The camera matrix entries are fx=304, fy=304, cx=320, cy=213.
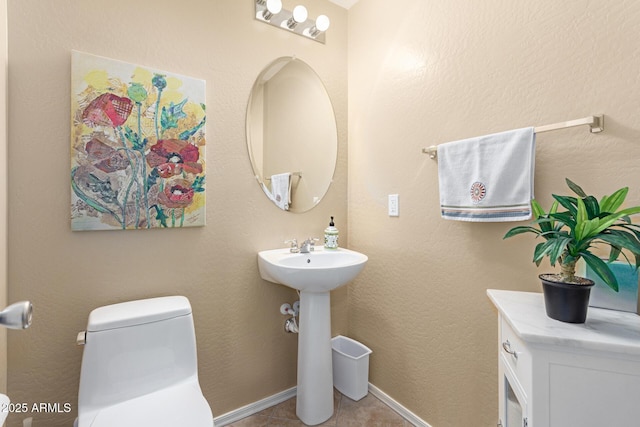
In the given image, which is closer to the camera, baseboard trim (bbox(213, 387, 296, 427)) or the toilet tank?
the toilet tank

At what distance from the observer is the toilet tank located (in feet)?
3.67

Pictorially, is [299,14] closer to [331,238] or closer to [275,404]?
[331,238]

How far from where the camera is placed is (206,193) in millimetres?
1551

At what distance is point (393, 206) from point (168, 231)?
3.92 feet

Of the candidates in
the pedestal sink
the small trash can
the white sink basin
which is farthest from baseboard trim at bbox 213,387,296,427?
the white sink basin

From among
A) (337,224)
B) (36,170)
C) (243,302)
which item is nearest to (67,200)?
(36,170)

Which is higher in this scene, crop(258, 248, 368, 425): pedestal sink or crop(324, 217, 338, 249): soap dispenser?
crop(324, 217, 338, 249): soap dispenser

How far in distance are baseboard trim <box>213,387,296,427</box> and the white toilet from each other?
51 cm

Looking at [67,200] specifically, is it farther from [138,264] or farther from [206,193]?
[206,193]

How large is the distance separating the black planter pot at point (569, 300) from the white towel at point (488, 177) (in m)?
0.35

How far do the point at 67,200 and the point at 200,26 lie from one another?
103 centimetres

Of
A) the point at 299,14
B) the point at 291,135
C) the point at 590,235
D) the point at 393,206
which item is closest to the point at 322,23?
the point at 299,14

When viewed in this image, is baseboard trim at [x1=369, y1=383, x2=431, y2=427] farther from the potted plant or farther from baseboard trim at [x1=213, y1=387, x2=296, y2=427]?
the potted plant

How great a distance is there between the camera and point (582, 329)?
82 cm
